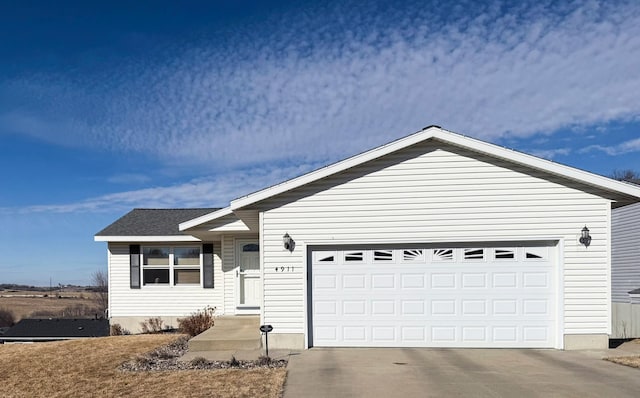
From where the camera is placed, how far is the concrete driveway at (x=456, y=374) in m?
6.37

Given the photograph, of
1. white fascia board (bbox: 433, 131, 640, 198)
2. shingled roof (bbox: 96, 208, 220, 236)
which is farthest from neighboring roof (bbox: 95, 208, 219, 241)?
white fascia board (bbox: 433, 131, 640, 198)

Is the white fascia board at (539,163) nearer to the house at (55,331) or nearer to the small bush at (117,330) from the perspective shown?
the small bush at (117,330)

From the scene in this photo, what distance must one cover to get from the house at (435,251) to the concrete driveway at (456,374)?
1.80 feet

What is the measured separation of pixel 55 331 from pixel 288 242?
1488cm

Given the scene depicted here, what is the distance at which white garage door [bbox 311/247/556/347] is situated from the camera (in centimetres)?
934

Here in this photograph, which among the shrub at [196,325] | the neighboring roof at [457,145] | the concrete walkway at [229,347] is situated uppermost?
the neighboring roof at [457,145]

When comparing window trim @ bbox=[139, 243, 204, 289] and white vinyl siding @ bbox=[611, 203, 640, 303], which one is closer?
window trim @ bbox=[139, 243, 204, 289]

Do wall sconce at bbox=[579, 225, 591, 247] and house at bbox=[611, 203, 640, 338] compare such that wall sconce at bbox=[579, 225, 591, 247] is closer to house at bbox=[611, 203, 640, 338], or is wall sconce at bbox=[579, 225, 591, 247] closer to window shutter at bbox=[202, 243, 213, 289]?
house at bbox=[611, 203, 640, 338]

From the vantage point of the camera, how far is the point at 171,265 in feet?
52.5

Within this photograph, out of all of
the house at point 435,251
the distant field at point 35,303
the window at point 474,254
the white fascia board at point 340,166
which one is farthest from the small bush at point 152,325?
the distant field at point 35,303

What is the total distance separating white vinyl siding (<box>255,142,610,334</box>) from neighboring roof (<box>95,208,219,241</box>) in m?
7.21

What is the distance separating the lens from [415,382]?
22.4ft

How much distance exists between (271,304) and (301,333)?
876 millimetres

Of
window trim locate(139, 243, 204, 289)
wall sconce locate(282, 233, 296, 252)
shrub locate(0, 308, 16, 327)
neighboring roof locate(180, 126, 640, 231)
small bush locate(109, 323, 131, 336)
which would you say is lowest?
shrub locate(0, 308, 16, 327)
